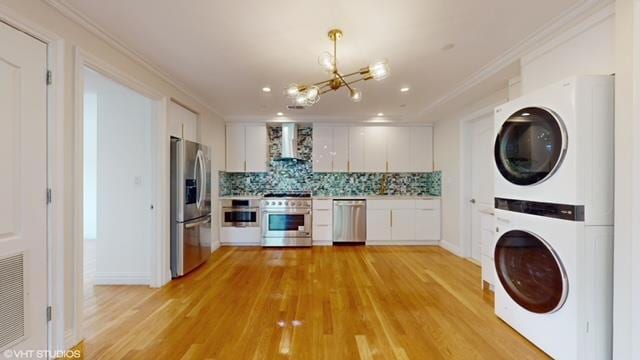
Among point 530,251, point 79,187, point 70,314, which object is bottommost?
point 70,314

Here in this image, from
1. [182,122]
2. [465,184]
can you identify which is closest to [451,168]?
[465,184]

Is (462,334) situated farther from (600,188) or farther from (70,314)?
(70,314)

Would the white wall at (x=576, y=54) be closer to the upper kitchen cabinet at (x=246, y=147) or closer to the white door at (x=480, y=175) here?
the white door at (x=480, y=175)

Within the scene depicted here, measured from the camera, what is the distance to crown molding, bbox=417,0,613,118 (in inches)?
73.7

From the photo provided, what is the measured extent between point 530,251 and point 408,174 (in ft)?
12.1

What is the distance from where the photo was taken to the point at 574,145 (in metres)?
1.65

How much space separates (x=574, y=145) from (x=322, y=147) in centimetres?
401

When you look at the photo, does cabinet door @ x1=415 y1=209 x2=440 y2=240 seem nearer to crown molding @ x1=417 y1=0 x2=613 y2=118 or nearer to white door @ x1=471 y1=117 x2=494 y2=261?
white door @ x1=471 y1=117 x2=494 y2=261

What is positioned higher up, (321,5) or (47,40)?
(321,5)

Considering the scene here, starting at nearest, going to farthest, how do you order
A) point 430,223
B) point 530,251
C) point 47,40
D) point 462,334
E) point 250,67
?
point 47,40 → point 530,251 → point 462,334 → point 250,67 → point 430,223

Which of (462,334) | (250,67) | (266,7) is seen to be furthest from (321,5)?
(462,334)

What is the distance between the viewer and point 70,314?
2.00 meters

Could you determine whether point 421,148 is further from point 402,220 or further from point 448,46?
point 448,46

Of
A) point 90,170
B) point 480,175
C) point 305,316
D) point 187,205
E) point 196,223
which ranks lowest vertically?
point 305,316
